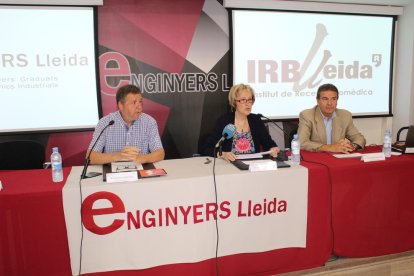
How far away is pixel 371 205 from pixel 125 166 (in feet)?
5.08

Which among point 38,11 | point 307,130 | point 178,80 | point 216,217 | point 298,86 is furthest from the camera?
point 298,86

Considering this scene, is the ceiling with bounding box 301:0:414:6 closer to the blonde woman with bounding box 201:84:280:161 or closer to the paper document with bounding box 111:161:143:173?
the blonde woman with bounding box 201:84:280:161

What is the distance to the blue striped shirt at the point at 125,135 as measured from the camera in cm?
222

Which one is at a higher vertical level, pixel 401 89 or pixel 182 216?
pixel 401 89

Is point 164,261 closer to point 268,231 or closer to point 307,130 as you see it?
point 268,231

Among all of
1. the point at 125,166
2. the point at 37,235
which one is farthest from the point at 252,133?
the point at 37,235

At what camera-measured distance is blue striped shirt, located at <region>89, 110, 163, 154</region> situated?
2219 millimetres

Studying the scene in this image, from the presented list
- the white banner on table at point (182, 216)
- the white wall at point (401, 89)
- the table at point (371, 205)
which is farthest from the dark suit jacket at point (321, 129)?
the white wall at point (401, 89)

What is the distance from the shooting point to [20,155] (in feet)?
8.49

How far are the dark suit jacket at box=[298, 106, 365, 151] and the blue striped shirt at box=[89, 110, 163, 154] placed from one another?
116cm

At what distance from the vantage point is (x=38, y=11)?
3.00 metres

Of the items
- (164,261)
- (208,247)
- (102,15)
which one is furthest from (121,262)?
(102,15)

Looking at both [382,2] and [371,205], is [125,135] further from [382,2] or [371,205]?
[382,2]

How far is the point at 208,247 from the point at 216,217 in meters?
0.17
